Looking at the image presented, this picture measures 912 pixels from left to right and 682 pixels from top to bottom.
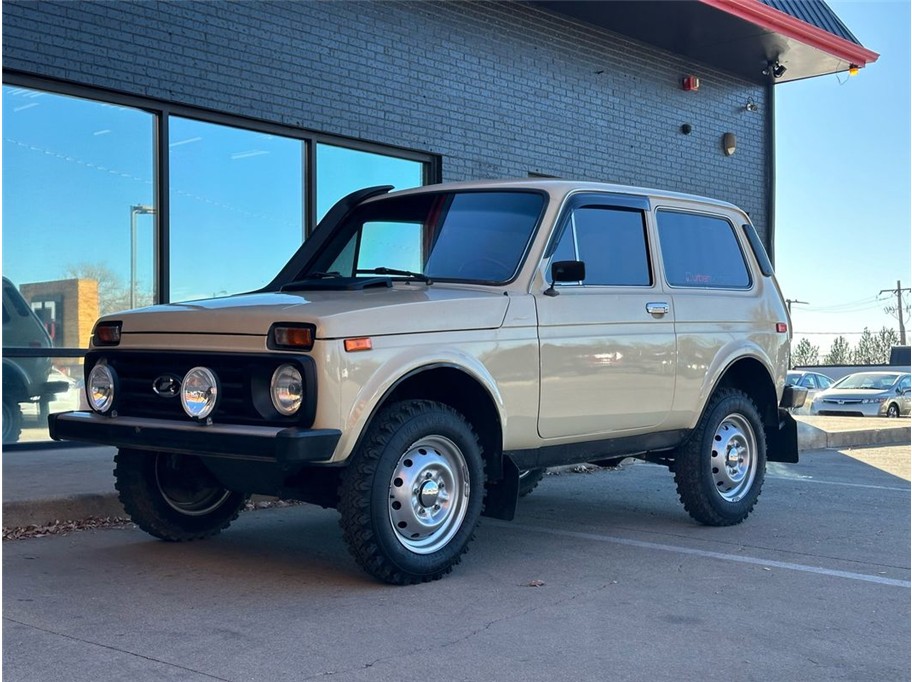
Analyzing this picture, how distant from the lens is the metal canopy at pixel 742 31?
12.8 metres

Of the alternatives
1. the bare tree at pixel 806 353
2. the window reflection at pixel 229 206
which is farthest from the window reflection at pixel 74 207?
the bare tree at pixel 806 353

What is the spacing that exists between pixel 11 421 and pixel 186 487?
3.84 meters

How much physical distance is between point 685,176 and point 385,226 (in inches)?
367

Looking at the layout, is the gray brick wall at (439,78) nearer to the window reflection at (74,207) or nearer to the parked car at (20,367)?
the window reflection at (74,207)

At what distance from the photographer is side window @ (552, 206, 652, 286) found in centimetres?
602

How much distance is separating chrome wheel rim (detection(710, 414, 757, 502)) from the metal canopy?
6.87 metres

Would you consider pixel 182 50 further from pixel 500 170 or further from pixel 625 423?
pixel 625 423

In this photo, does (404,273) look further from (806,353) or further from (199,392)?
(806,353)

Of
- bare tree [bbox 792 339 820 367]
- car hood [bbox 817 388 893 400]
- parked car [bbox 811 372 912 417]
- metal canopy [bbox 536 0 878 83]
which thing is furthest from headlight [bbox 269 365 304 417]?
bare tree [bbox 792 339 820 367]

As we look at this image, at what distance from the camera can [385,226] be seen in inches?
256

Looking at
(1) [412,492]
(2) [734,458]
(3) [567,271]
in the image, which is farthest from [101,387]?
(2) [734,458]

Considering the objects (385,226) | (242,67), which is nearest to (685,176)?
(242,67)

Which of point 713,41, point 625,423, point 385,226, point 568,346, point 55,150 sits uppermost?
point 713,41

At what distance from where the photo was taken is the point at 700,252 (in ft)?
22.8
